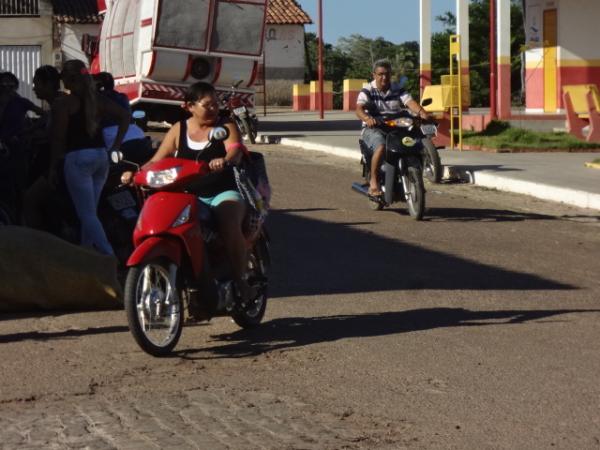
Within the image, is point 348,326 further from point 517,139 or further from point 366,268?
point 517,139

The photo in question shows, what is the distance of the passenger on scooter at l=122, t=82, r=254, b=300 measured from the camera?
789 centimetres

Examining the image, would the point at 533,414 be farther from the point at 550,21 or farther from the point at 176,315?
the point at 550,21

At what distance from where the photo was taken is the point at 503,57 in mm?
28516

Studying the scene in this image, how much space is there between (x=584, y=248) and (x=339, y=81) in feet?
187

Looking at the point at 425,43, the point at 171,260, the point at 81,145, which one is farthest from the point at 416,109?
the point at 425,43

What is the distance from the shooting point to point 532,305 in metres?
9.41

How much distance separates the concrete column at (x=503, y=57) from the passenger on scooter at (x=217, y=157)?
2017 cm

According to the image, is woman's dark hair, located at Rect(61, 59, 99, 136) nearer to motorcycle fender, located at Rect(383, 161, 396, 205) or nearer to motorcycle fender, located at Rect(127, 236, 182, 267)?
motorcycle fender, located at Rect(127, 236, 182, 267)

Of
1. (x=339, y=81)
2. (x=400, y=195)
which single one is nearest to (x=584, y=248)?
(x=400, y=195)

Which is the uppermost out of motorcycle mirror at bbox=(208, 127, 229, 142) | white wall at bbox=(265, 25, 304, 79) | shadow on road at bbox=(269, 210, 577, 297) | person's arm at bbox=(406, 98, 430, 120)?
white wall at bbox=(265, 25, 304, 79)

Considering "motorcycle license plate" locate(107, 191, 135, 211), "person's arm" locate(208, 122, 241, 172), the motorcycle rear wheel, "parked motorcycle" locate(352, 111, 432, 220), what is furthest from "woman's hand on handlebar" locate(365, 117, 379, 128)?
"person's arm" locate(208, 122, 241, 172)

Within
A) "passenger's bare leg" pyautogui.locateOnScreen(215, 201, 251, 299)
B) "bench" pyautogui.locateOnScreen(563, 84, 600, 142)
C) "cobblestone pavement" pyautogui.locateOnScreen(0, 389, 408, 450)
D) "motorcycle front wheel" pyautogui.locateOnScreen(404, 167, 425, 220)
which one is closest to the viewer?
"cobblestone pavement" pyautogui.locateOnScreen(0, 389, 408, 450)

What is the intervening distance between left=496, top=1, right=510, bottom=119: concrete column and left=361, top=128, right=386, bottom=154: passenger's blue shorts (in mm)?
13452

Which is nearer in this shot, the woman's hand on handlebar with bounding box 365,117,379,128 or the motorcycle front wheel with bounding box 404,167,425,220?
the motorcycle front wheel with bounding box 404,167,425,220
